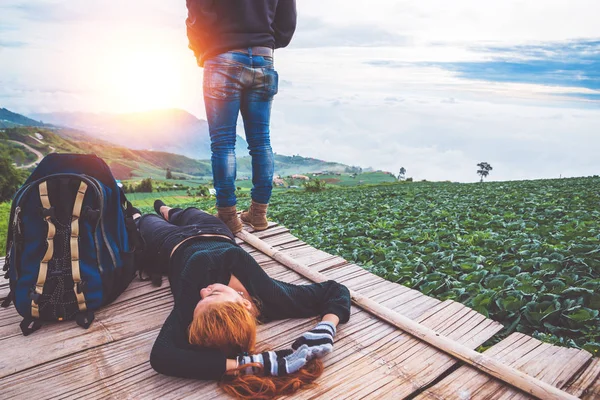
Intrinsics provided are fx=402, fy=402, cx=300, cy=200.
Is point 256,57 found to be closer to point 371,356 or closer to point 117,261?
→ point 117,261

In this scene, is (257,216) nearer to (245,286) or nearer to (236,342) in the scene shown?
(245,286)

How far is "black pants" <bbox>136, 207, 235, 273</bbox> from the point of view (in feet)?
14.2

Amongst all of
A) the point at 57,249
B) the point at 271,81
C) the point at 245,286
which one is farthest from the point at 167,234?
the point at 271,81

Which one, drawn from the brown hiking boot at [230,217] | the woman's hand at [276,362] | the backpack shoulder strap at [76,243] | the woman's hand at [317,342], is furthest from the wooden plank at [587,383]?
the brown hiking boot at [230,217]

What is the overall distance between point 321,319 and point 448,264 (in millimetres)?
2916

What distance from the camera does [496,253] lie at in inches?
241

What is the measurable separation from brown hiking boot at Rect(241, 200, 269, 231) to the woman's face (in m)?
2.64

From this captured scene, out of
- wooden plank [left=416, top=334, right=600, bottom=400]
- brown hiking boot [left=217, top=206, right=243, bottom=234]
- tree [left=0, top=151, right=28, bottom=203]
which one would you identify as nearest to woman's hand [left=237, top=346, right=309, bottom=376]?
wooden plank [left=416, top=334, right=600, bottom=400]

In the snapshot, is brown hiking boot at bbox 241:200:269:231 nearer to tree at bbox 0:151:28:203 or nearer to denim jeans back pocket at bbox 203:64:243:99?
denim jeans back pocket at bbox 203:64:243:99

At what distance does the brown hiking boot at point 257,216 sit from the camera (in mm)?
5906

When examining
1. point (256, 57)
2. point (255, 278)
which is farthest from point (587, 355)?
point (256, 57)

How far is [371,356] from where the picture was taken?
3105mm

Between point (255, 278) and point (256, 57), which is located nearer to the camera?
point (255, 278)

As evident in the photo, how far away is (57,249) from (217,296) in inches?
60.2
